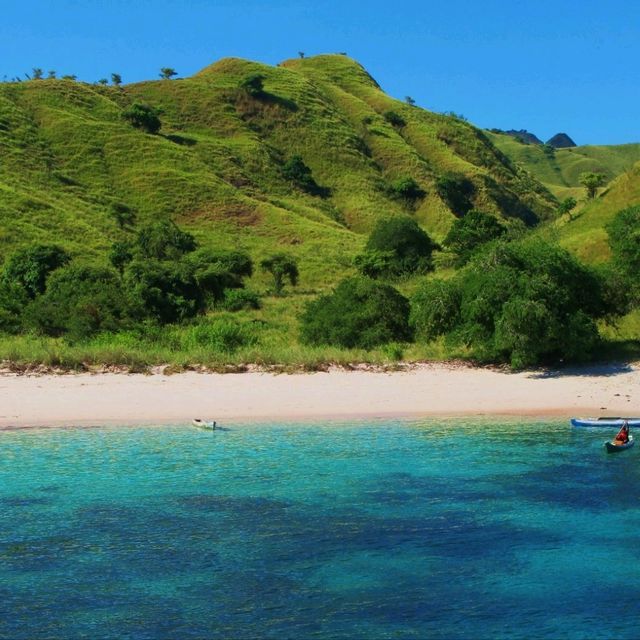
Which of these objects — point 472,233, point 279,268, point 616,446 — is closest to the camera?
point 616,446

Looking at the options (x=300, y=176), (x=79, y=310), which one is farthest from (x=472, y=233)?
(x=300, y=176)

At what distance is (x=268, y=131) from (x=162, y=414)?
305 feet

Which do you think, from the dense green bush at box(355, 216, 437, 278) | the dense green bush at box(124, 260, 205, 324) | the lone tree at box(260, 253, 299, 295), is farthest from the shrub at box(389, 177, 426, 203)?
the dense green bush at box(124, 260, 205, 324)

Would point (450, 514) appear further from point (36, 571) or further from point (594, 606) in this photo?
point (36, 571)

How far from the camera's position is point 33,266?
50875mm

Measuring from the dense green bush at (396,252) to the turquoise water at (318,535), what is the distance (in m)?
39.1

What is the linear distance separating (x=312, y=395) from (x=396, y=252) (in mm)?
40866

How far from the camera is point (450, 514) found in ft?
46.2

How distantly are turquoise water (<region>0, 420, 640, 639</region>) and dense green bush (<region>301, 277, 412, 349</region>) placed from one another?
11.5 metres

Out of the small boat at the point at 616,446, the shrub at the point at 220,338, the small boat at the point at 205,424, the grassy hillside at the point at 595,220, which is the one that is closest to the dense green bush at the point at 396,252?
the grassy hillside at the point at 595,220

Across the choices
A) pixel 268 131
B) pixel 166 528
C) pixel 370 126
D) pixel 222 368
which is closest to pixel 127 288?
pixel 222 368

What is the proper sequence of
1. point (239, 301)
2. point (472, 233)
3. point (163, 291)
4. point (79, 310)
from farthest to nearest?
point (472, 233)
point (239, 301)
point (163, 291)
point (79, 310)

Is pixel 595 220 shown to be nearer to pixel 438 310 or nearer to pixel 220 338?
pixel 438 310

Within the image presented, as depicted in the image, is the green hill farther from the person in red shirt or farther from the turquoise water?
the person in red shirt
